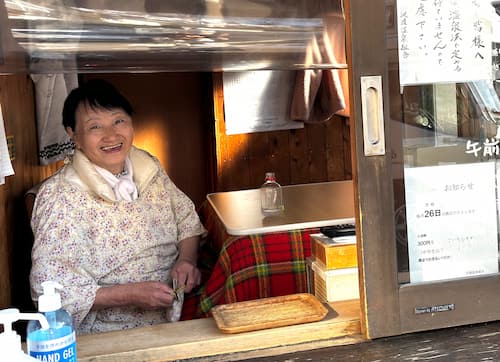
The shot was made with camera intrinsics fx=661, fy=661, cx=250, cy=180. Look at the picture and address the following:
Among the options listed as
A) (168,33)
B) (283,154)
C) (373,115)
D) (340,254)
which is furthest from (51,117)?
(373,115)

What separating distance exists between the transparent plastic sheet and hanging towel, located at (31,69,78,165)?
161cm

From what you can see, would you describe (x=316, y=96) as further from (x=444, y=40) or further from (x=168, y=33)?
(x=444, y=40)

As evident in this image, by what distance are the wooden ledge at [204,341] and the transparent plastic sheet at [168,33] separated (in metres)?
0.73

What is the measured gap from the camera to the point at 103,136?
2.32 meters

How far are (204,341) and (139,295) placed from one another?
0.83m

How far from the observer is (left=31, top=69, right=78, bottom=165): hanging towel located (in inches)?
132

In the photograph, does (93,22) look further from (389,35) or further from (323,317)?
(323,317)

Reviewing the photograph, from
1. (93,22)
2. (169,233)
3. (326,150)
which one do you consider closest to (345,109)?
(326,150)

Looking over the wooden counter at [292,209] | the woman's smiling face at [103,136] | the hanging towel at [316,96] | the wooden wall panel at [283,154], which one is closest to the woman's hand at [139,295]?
the wooden counter at [292,209]

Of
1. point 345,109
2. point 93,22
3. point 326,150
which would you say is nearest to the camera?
point 93,22

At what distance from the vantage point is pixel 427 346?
1.34m

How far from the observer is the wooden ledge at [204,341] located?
4.32 feet

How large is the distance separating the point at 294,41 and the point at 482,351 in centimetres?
98

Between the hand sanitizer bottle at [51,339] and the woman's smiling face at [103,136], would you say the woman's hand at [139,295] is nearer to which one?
the woman's smiling face at [103,136]
